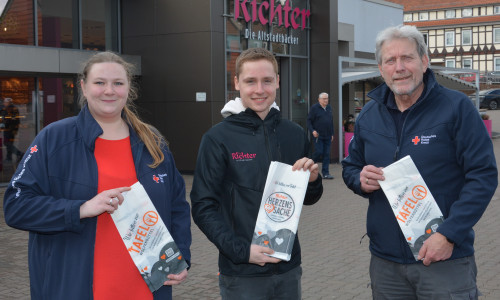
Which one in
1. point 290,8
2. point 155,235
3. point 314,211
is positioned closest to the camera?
point 155,235

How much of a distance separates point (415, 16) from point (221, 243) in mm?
75003

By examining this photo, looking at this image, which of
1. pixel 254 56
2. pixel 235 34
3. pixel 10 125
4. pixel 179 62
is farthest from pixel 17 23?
pixel 254 56

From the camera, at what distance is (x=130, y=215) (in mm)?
2723

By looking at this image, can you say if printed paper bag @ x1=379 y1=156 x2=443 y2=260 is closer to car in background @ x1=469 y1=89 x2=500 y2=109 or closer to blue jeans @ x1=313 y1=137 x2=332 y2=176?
blue jeans @ x1=313 y1=137 x2=332 y2=176

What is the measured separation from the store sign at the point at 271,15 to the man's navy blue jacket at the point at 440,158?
40.5ft

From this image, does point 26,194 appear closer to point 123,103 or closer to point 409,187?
point 123,103

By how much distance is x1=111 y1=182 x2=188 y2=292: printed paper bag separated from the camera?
2717 mm

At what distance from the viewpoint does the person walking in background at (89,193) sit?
2588 mm

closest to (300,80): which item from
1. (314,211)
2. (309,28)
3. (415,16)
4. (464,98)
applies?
(309,28)

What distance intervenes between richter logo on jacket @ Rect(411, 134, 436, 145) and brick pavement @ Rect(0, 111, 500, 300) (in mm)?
1362

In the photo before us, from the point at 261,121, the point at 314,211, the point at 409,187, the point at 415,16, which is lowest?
the point at 314,211

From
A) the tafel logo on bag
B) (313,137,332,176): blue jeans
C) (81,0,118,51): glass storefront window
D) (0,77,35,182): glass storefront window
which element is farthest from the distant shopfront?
the tafel logo on bag

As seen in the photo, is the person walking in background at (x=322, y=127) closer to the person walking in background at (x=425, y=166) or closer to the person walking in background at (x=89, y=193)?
the person walking in background at (x=425, y=166)

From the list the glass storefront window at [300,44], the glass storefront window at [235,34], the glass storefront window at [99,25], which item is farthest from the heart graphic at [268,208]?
the glass storefront window at [300,44]
